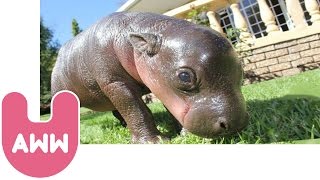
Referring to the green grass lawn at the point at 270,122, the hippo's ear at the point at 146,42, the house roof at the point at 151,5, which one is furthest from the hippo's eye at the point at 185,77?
the house roof at the point at 151,5

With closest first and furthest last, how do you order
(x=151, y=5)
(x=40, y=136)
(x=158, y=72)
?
1. (x=40, y=136)
2. (x=158, y=72)
3. (x=151, y=5)

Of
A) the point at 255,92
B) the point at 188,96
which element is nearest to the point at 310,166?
the point at 188,96

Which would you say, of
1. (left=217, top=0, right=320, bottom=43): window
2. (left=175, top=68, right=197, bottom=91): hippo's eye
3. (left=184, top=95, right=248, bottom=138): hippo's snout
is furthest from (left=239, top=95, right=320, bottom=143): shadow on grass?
(left=217, top=0, right=320, bottom=43): window

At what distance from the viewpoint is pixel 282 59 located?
5.46 meters

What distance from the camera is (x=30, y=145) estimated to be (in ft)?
6.20

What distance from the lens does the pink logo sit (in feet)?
6.08

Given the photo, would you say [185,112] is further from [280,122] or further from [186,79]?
[280,122]

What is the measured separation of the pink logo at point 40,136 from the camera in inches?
73.0

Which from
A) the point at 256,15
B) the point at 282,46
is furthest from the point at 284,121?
the point at 256,15

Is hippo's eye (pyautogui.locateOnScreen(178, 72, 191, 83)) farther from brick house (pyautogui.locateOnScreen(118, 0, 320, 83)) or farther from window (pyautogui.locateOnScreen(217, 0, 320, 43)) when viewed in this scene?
window (pyautogui.locateOnScreen(217, 0, 320, 43))

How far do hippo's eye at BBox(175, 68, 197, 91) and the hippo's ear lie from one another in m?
0.23

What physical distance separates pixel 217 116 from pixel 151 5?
6242 mm

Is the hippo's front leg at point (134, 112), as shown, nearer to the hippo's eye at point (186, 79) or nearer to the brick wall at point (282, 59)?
the hippo's eye at point (186, 79)

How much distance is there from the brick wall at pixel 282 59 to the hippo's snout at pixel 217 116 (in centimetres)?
348
